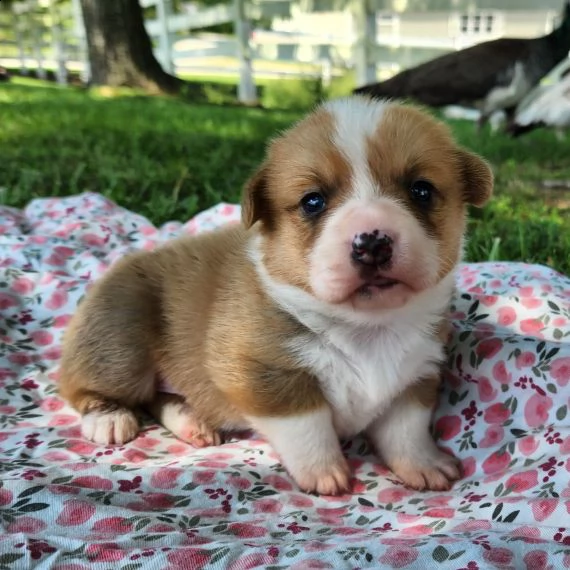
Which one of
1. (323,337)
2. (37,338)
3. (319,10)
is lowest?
(37,338)

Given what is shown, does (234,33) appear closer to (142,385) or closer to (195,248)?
(195,248)

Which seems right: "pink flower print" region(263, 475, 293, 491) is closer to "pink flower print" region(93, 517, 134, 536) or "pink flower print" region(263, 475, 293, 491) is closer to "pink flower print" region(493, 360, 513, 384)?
"pink flower print" region(93, 517, 134, 536)

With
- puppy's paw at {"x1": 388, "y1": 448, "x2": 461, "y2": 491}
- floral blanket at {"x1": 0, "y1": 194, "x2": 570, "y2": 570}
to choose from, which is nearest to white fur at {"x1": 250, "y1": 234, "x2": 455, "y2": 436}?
puppy's paw at {"x1": 388, "y1": 448, "x2": 461, "y2": 491}

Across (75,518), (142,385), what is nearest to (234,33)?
(142,385)

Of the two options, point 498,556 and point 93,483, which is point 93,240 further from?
point 498,556

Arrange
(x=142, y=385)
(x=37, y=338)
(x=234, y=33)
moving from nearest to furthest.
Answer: (x=142, y=385) → (x=37, y=338) → (x=234, y=33)

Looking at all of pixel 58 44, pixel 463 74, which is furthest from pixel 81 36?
pixel 463 74

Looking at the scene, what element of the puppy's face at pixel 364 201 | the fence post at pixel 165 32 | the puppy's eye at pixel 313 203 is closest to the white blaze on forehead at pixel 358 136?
the puppy's face at pixel 364 201
